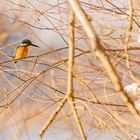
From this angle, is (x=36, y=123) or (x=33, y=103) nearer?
(x=36, y=123)

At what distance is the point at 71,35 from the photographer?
0.54 metres

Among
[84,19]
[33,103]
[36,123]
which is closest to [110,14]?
[84,19]

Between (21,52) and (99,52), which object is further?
(21,52)

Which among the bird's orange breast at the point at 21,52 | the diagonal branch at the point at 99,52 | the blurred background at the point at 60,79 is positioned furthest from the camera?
the bird's orange breast at the point at 21,52

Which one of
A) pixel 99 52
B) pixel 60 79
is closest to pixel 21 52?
pixel 60 79

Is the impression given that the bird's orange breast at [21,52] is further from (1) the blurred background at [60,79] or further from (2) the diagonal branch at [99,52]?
(2) the diagonal branch at [99,52]

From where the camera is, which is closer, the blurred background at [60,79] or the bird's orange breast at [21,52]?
the blurred background at [60,79]

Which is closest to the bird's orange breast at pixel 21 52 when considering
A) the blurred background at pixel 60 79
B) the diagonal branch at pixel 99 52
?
the blurred background at pixel 60 79

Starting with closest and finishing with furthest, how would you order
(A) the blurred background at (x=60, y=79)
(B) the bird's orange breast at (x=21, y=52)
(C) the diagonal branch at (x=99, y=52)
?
1. (C) the diagonal branch at (x=99, y=52)
2. (A) the blurred background at (x=60, y=79)
3. (B) the bird's orange breast at (x=21, y=52)

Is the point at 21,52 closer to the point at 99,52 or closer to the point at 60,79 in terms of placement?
the point at 60,79

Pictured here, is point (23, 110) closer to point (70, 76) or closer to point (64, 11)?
point (64, 11)

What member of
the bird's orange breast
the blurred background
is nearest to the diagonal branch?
the blurred background

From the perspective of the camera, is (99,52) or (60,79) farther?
(60,79)

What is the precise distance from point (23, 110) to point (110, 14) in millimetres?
1711
